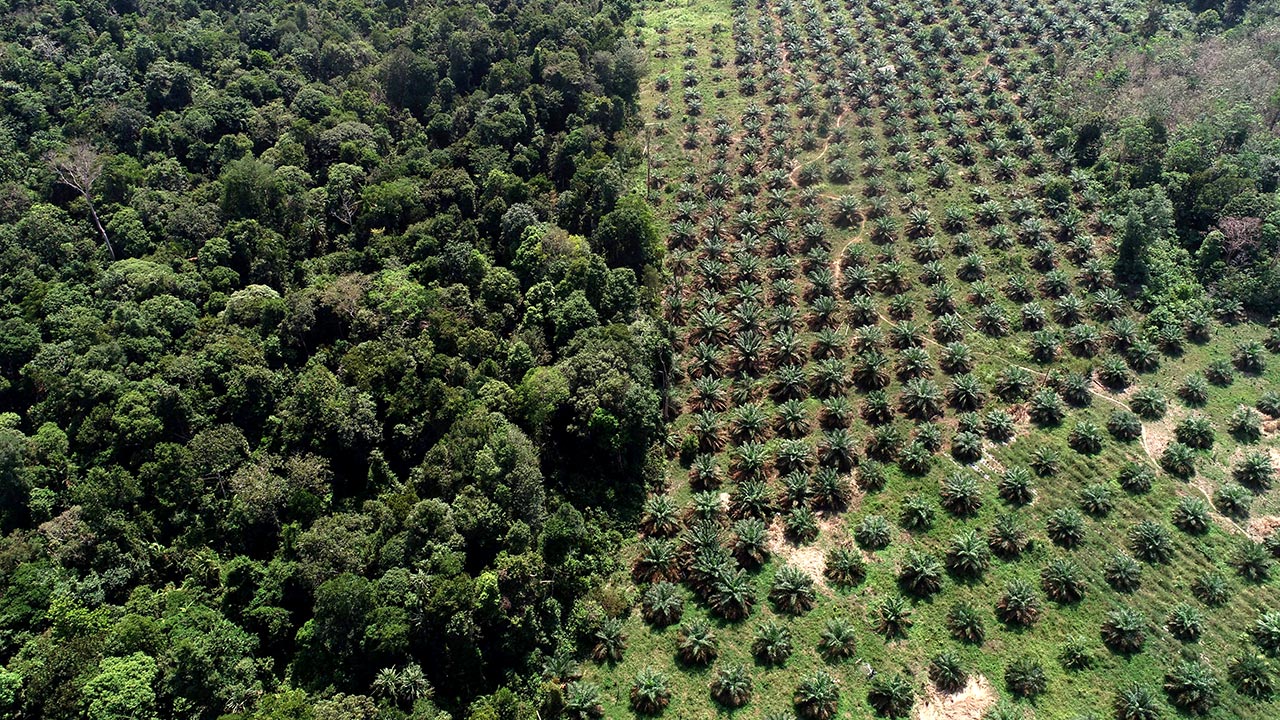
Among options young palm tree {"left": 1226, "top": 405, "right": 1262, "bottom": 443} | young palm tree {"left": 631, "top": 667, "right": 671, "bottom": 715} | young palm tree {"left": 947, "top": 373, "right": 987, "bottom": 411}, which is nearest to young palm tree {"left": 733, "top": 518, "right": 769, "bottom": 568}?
young palm tree {"left": 631, "top": 667, "right": 671, "bottom": 715}

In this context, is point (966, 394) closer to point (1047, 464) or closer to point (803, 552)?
point (1047, 464)

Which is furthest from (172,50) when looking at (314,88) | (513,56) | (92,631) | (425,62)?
(92,631)

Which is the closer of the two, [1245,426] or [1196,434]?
[1196,434]

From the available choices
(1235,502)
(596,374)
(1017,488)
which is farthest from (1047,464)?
(596,374)

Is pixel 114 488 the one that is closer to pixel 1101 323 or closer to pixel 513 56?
pixel 513 56

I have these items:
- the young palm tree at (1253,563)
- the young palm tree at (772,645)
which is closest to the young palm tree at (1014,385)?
the young palm tree at (1253,563)
